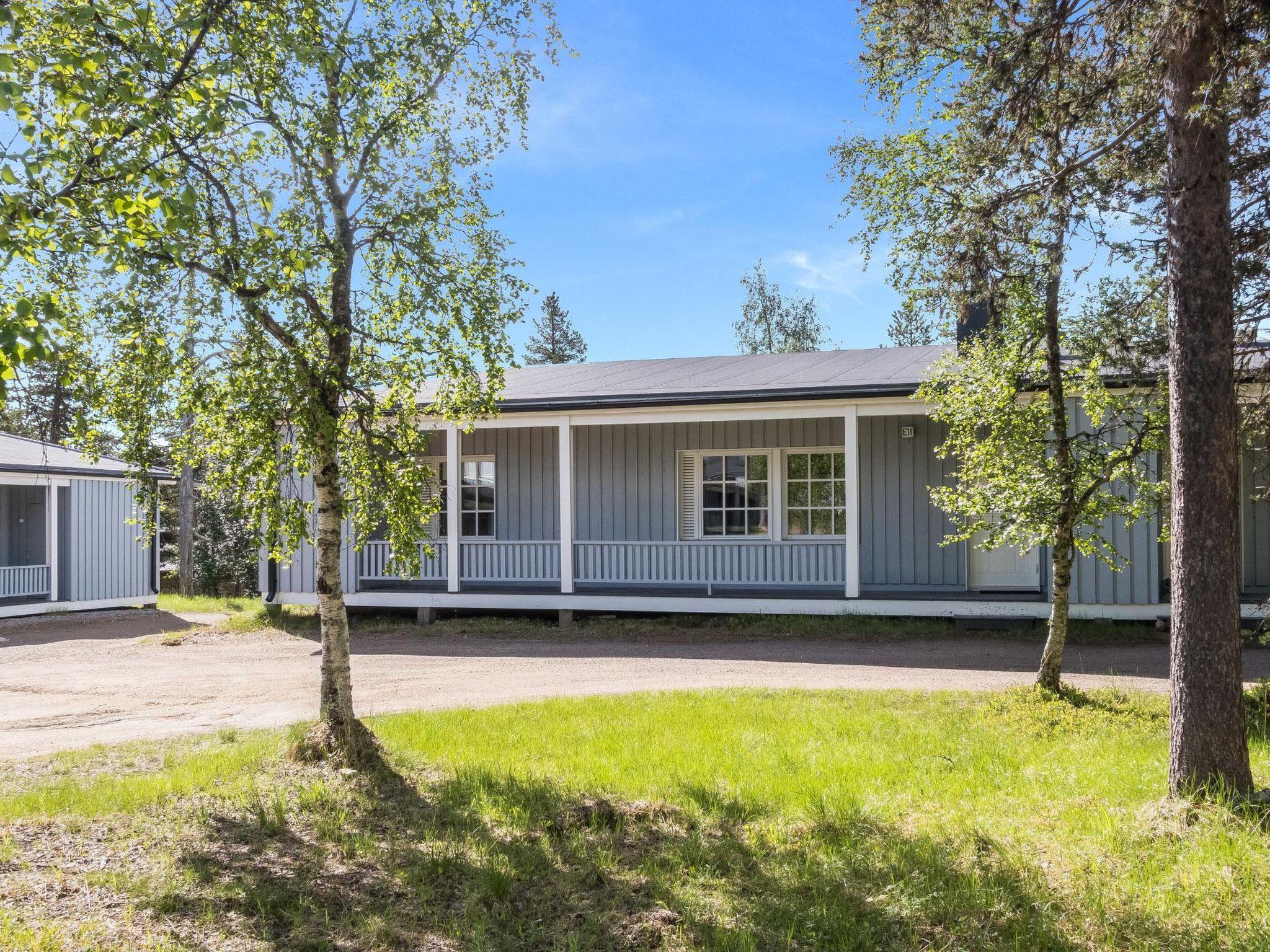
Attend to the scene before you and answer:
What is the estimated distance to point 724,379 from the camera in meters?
14.3

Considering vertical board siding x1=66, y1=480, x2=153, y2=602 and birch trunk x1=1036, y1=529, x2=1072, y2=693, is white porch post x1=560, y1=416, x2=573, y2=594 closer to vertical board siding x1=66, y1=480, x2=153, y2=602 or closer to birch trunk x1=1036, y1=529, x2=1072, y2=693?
birch trunk x1=1036, y1=529, x2=1072, y2=693

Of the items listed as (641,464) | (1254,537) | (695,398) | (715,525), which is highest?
(695,398)

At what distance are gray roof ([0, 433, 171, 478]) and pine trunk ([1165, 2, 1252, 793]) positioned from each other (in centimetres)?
1543

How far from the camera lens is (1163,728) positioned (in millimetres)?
6434

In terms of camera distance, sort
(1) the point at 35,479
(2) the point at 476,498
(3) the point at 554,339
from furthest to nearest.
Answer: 1. (3) the point at 554,339
2. (1) the point at 35,479
3. (2) the point at 476,498

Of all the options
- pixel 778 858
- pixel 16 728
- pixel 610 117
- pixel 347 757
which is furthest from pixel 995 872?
pixel 610 117

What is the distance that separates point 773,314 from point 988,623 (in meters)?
25.5

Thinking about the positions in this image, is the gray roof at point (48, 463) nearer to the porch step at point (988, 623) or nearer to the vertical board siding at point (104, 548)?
the vertical board siding at point (104, 548)

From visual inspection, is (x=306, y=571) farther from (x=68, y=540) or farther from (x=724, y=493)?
(x=724, y=493)

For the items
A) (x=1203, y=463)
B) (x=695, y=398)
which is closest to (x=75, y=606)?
(x=695, y=398)

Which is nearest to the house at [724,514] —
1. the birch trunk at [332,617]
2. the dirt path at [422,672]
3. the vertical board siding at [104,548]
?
the dirt path at [422,672]

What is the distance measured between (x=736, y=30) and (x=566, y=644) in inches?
540

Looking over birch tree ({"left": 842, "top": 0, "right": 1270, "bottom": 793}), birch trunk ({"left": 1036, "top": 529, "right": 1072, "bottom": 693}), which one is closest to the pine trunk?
birch tree ({"left": 842, "top": 0, "right": 1270, "bottom": 793})

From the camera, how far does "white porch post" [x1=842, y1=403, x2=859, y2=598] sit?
12.3 metres
